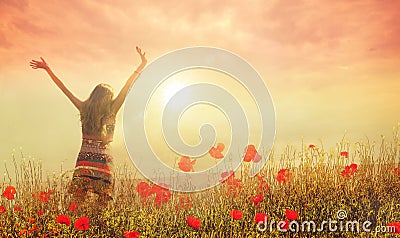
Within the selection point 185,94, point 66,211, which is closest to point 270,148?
point 185,94

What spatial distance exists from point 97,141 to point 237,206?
5.49 feet

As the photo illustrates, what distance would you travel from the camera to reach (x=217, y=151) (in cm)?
499

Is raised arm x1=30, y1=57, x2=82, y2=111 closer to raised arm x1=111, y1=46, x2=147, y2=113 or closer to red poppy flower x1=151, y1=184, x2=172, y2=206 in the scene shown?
raised arm x1=111, y1=46, x2=147, y2=113

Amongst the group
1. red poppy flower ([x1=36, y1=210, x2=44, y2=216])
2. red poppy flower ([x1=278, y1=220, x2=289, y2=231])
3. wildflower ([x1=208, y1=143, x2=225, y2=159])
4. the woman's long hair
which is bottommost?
red poppy flower ([x1=36, y1=210, x2=44, y2=216])

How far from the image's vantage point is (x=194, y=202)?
5.02 meters

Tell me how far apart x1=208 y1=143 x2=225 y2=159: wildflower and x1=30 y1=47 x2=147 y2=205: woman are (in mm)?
1089

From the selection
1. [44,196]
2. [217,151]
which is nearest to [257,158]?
[217,151]

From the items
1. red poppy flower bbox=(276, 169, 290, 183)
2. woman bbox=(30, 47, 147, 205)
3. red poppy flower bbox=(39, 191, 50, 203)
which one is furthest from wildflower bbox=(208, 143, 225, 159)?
red poppy flower bbox=(39, 191, 50, 203)

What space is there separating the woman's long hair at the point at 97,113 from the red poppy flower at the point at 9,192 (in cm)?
94

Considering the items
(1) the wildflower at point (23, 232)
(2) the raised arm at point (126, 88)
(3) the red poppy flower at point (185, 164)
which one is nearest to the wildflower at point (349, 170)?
(3) the red poppy flower at point (185, 164)

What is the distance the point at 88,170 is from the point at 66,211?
1.66 ft

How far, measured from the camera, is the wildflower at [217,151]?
4977 millimetres

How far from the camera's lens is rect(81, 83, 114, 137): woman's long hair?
15.7ft

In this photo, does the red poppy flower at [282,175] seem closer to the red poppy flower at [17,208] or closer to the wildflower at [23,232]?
the wildflower at [23,232]
